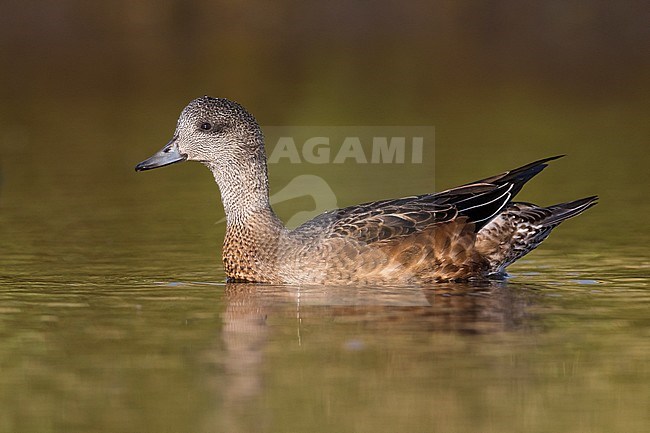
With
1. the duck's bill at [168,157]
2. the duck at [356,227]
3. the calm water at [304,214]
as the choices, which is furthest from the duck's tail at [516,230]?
the duck's bill at [168,157]

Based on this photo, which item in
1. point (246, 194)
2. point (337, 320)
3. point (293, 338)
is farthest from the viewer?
point (246, 194)

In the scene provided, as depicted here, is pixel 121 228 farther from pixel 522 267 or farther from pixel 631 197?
pixel 631 197

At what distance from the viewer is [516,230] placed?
1106cm

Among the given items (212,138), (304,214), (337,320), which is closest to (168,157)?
(212,138)

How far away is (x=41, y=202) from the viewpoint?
13.8 metres

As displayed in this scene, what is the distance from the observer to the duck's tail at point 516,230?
35.9ft

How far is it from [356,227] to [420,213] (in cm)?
47

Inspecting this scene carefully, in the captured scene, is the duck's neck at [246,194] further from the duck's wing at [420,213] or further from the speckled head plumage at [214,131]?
the duck's wing at [420,213]

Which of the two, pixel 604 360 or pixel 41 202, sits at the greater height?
pixel 41 202

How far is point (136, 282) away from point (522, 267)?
107 inches

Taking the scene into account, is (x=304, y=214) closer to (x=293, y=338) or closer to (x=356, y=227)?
(x=356, y=227)

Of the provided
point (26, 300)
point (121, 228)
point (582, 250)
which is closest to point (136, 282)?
point (26, 300)

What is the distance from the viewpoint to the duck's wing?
34.8 feet

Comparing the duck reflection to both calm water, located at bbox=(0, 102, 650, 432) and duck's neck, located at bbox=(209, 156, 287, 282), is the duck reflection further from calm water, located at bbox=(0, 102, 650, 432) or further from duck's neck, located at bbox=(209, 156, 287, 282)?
duck's neck, located at bbox=(209, 156, 287, 282)
